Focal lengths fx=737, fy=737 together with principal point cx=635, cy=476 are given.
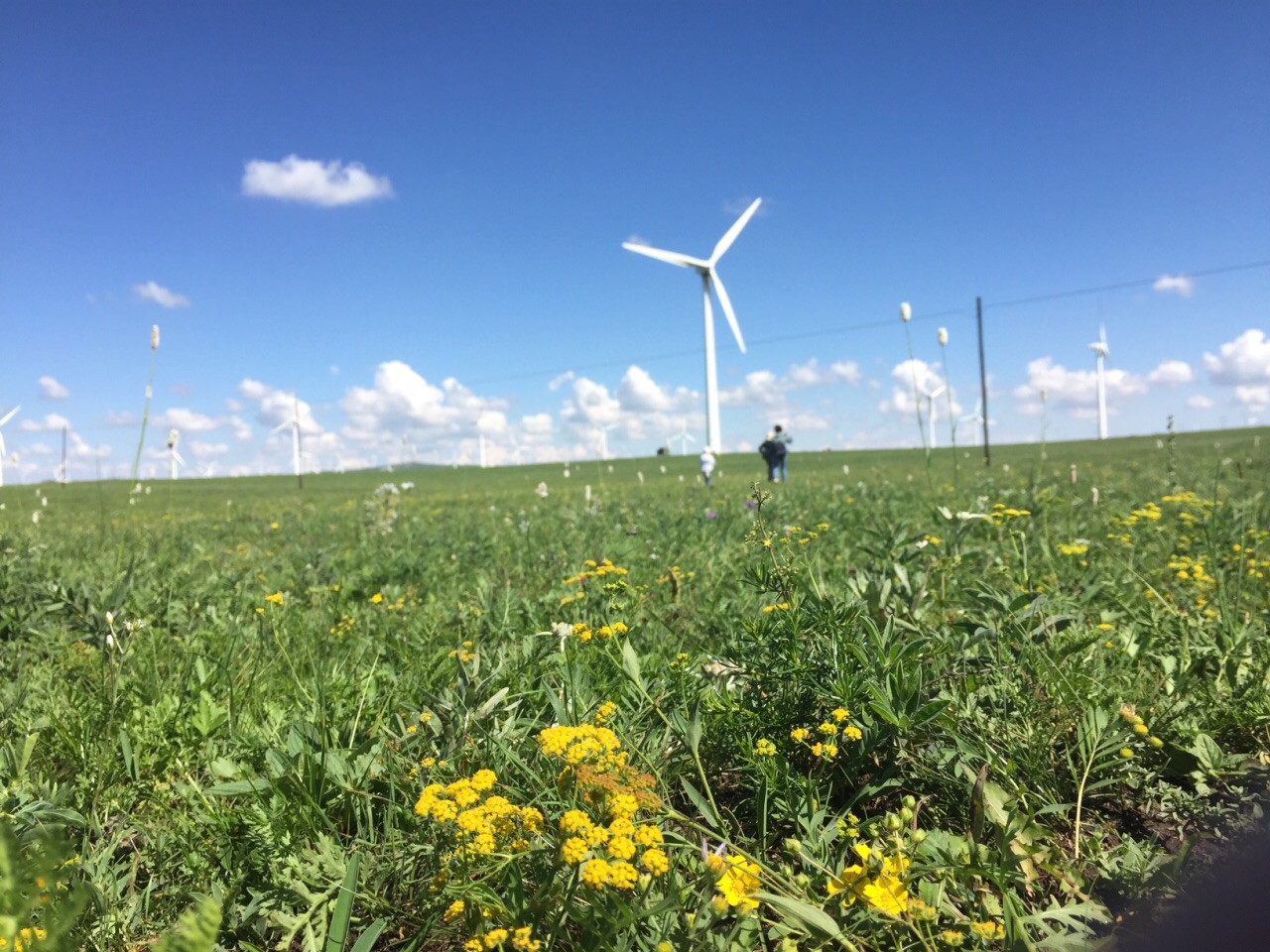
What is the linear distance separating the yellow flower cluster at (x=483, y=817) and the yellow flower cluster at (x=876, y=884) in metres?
0.66

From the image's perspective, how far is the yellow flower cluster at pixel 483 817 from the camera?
1.37 m

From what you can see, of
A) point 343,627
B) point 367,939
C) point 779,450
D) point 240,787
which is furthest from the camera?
point 779,450

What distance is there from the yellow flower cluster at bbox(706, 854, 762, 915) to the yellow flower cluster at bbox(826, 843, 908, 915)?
0.19m

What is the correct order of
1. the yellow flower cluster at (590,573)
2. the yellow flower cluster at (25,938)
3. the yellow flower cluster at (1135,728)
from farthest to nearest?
the yellow flower cluster at (590,573), the yellow flower cluster at (1135,728), the yellow flower cluster at (25,938)

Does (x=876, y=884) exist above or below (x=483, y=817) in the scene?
below

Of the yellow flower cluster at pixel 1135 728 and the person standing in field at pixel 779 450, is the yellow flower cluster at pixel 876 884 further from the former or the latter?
the person standing in field at pixel 779 450

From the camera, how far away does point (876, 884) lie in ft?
4.99

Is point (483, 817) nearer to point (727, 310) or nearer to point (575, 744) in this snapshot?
point (575, 744)

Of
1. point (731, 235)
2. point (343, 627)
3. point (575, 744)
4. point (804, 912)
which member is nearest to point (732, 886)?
point (804, 912)

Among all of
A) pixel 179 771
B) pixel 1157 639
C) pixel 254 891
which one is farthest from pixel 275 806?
pixel 1157 639

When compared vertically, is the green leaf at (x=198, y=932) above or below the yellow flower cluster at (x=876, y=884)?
above

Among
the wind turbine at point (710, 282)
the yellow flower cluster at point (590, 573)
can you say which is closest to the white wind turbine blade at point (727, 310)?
the wind turbine at point (710, 282)

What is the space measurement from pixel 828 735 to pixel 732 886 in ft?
2.18

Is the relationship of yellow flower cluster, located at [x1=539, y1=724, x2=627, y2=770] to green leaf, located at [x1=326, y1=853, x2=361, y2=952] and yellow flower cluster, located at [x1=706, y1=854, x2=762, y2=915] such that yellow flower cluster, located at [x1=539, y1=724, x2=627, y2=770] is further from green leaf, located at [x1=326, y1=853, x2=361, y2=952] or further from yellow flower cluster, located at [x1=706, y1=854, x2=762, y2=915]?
green leaf, located at [x1=326, y1=853, x2=361, y2=952]
